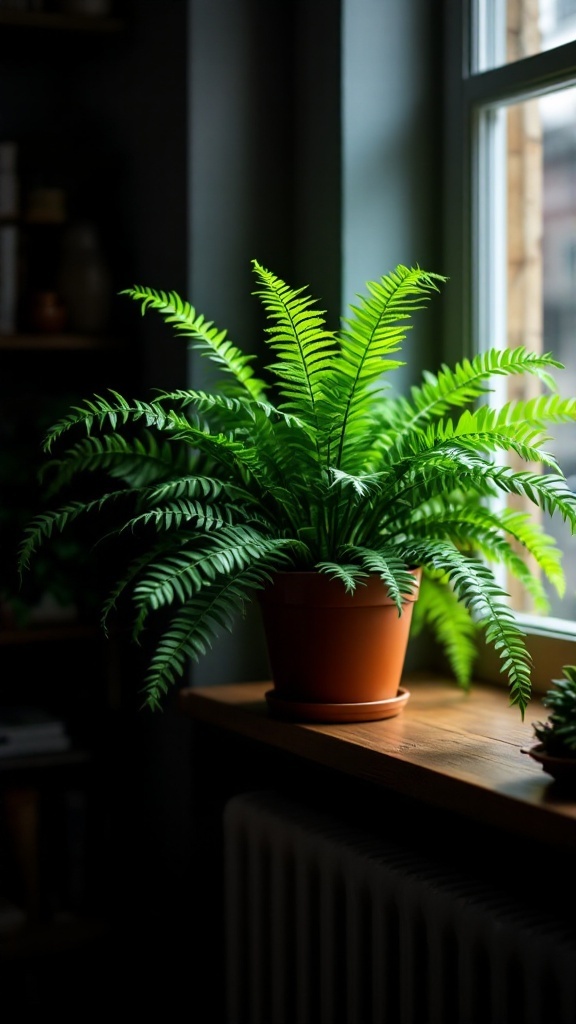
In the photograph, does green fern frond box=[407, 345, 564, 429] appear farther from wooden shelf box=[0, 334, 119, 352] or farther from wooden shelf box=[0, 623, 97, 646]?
wooden shelf box=[0, 623, 97, 646]

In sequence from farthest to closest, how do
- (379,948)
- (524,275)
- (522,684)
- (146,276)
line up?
1. (146,276)
2. (524,275)
3. (379,948)
4. (522,684)

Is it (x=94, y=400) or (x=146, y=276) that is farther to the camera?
(x=94, y=400)

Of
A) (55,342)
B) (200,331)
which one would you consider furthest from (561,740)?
(55,342)

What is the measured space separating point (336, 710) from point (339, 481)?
341 mm

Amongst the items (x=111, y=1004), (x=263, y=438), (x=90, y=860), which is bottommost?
(x=111, y=1004)

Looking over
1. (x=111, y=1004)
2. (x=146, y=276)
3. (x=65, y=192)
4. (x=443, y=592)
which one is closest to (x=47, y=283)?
(x=65, y=192)

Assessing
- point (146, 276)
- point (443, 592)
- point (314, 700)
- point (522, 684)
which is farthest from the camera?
point (146, 276)

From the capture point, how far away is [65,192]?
2359 mm

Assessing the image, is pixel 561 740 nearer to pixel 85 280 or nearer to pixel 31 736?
pixel 31 736

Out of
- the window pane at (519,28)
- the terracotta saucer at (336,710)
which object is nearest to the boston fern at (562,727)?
the terracotta saucer at (336,710)

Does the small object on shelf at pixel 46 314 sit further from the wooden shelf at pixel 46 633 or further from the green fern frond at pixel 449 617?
the green fern frond at pixel 449 617

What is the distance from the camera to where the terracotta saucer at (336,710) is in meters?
1.62

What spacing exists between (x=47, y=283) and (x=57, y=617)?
0.78m

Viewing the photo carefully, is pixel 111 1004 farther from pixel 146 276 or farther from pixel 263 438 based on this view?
pixel 146 276
